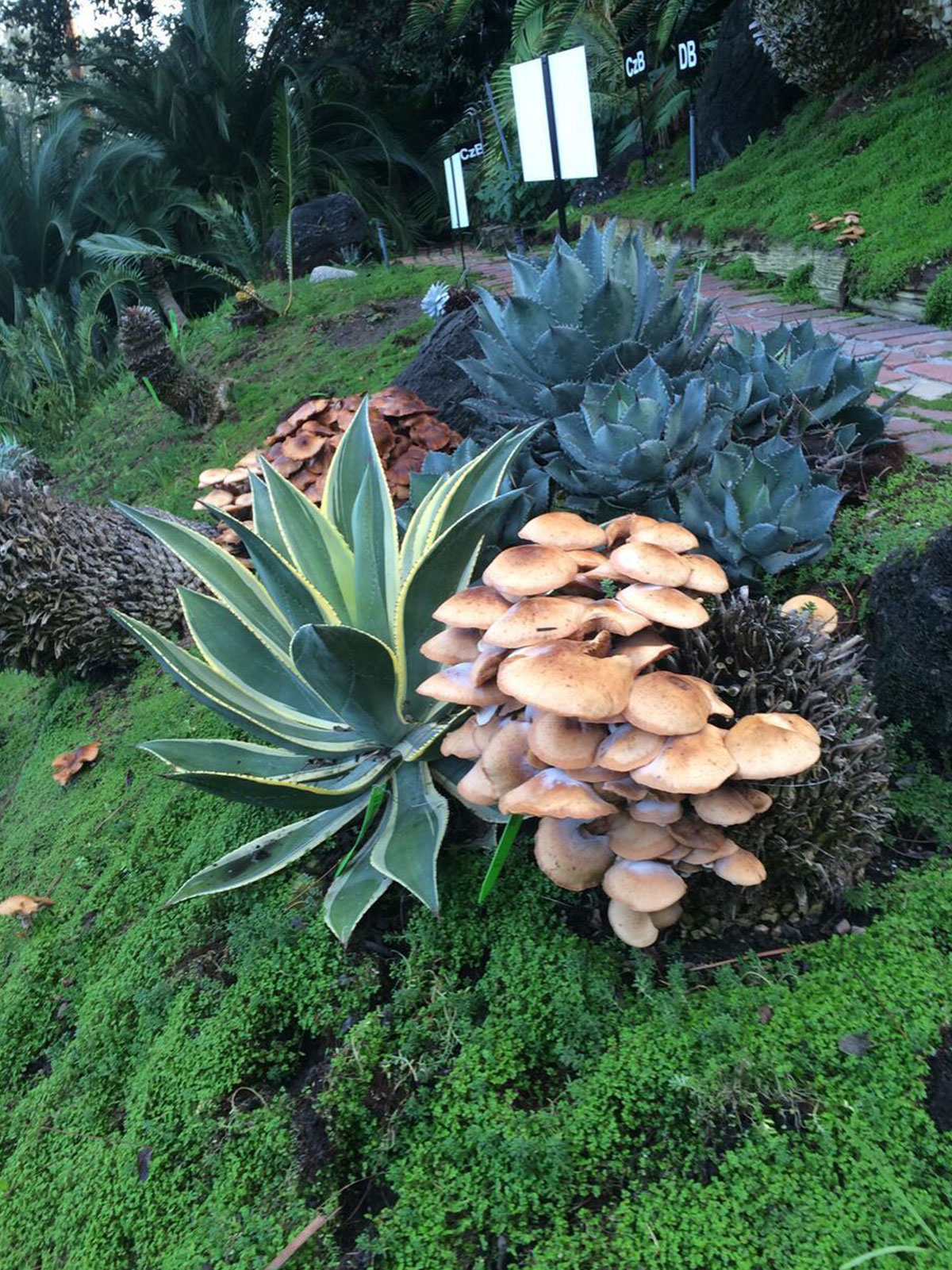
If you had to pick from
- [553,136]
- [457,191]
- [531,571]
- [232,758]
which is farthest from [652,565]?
[457,191]

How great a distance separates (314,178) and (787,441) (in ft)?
44.3

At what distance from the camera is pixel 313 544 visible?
231cm

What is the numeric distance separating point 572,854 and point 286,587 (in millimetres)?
1029

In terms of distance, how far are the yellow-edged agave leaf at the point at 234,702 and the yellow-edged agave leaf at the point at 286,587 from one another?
0.23m

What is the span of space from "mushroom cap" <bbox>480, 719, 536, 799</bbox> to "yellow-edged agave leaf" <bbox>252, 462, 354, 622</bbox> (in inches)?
33.7

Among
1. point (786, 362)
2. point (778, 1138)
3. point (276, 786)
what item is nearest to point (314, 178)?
point (786, 362)

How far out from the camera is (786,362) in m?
2.76

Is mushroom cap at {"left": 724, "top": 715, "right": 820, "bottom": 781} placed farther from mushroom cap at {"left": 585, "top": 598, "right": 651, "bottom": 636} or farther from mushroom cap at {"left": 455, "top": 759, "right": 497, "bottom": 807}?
mushroom cap at {"left": 455, "top": 759, "right": 497, "bottom": 807}

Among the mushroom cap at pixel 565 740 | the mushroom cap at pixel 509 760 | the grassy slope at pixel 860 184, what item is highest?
the grassy slope at pixel 860 184

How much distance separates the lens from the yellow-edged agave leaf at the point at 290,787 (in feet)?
5.95

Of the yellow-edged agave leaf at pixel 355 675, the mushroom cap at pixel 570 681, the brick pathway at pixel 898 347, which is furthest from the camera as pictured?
the brick pathway at pixel 898 347

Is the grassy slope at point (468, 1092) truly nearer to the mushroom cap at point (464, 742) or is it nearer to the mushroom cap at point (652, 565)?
the mushroom cap at point (464, 742)

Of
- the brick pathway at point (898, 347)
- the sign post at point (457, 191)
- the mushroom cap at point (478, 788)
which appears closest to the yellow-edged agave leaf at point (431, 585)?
the mushroom cap at point (478, 788)

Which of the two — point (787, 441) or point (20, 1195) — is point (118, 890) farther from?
point (787, 441)
